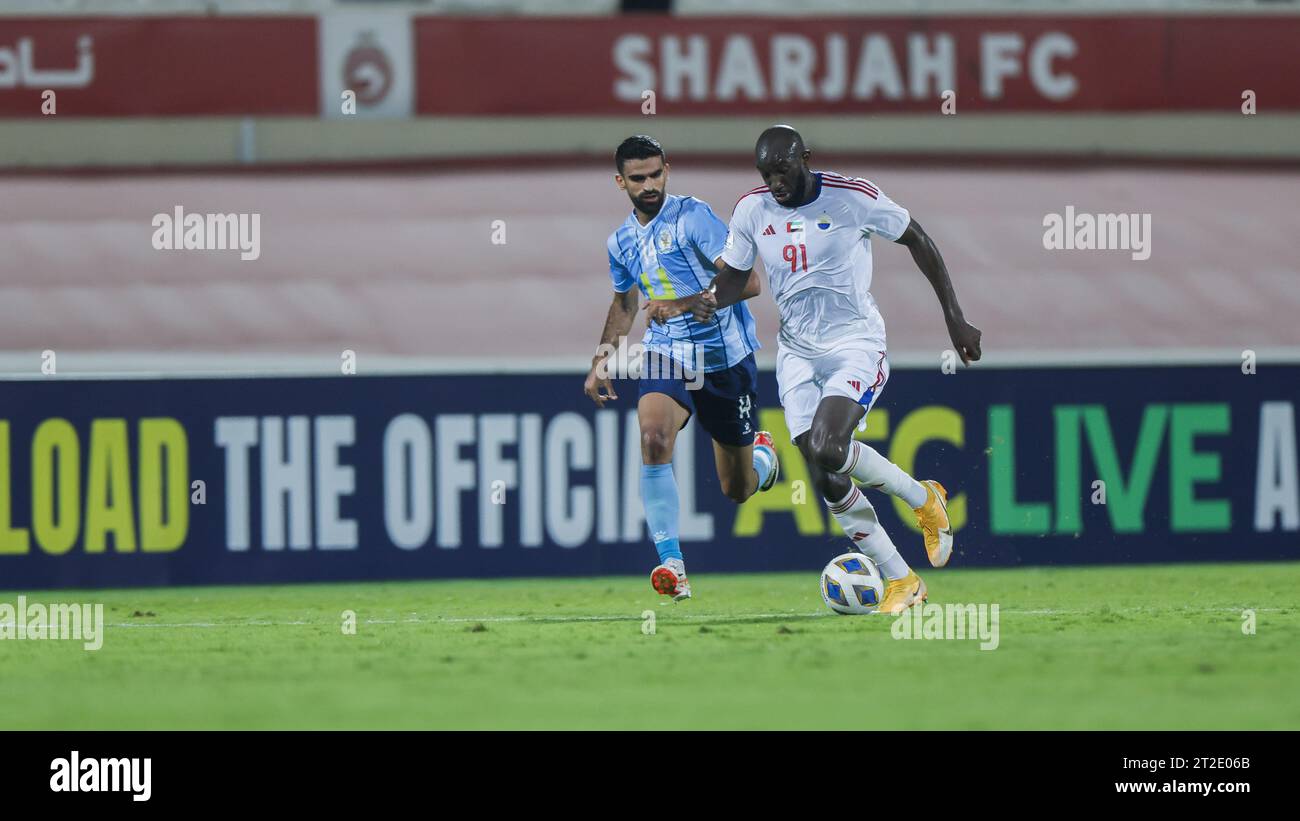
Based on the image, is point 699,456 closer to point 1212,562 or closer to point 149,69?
point 1212,562

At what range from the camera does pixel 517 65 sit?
16.8 meters

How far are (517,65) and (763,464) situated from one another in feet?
27.0

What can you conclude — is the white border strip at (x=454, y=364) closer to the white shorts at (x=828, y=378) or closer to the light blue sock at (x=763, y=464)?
the light blue sock at (x=763, y=464)

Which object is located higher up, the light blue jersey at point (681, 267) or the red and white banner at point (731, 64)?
the red and white banner at point (731, 64)

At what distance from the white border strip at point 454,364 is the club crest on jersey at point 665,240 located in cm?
264

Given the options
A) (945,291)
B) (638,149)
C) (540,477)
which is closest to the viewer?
(945,291)

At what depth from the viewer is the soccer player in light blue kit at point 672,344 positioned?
9.02 metres

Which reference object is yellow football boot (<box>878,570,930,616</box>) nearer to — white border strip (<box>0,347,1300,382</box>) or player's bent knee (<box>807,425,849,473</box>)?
player's bent knee (<box>807,425,849,473</box>)

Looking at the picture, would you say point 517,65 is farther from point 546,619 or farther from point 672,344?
point 546,619

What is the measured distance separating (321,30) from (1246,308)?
8.31 metres

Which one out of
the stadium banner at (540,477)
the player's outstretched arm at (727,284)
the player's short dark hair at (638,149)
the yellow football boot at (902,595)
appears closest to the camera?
the yellow football boot at (902,595)

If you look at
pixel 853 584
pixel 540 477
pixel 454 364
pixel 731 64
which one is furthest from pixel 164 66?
pixel 853 584

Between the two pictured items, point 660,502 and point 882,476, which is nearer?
point 882,476

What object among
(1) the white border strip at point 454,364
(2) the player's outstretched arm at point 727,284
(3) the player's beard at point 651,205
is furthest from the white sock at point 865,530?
(1) the white border strip at point 454,364
